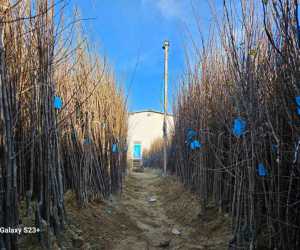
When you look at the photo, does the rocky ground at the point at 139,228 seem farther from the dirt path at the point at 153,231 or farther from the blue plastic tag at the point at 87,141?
the blue plastic tag at the point at 87,141

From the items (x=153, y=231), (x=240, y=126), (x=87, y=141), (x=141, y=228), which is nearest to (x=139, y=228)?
(x=141, y=228)

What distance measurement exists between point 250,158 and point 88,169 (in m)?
1.33

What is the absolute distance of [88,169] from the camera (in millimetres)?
2135

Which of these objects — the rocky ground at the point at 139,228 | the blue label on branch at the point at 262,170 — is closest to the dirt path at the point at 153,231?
the rocky ground at the point at 139,228

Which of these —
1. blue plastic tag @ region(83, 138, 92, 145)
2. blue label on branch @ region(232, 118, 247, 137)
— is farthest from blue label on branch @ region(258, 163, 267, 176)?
blue plastic tag @ region(83, 138, 92, 145)

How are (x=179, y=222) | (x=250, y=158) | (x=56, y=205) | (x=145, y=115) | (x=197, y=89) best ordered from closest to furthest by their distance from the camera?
(x=250, y=158), (x=56, y=205), (x=179, y=222), (x=197, y=89), (x=145, y=115)

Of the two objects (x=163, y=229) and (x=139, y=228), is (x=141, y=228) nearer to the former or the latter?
(x=139, y=228)

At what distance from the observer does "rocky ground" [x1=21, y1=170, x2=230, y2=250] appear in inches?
62.8

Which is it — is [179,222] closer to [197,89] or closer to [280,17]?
[197,89]

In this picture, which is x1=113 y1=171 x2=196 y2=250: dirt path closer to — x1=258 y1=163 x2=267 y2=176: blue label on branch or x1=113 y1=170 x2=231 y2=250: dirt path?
x1=113 y1=170 x2=231 y2=250: dirt path

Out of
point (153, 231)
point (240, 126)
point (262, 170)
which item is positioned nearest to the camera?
point (262, 170)

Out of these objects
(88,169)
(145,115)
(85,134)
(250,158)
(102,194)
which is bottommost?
(102,194)

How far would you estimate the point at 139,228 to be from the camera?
7.10 ft

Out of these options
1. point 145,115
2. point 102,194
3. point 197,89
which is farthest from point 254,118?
point 145,115
